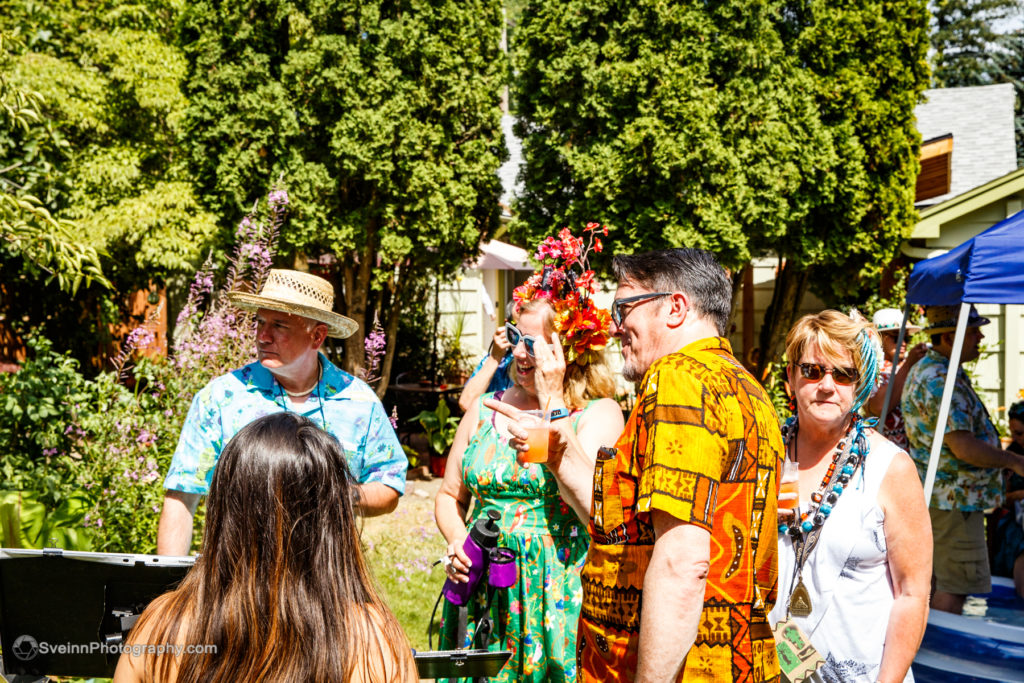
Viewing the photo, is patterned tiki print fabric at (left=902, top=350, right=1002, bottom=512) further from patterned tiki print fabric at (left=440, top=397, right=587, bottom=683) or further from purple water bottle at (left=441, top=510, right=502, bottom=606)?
purple water bottle at (left=441, top=510, right=502, bottom=606)

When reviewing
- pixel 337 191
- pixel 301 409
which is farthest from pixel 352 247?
pixel 301 409

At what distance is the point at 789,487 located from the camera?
2.39 meters

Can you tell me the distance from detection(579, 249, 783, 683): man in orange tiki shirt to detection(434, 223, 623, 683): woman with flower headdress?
570mm

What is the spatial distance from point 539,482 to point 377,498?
2.13 ft

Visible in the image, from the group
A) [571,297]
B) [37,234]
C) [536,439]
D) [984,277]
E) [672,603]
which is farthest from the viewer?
[984,277]

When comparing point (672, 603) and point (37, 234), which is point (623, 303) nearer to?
point (672, 603)

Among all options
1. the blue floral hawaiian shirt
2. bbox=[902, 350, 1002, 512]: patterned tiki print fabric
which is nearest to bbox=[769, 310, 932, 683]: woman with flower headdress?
the blue floral hawaiian shirt

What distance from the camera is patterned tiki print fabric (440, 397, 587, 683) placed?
9.15ft

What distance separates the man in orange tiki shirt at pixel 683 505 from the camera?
67.8 inches

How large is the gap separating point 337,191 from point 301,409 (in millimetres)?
5835

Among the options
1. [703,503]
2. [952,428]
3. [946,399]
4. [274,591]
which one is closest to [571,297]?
[703,503]

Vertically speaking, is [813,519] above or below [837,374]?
below

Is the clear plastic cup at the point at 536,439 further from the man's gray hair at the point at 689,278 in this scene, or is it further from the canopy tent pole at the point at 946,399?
the canopy tent pole at the point at 946,399

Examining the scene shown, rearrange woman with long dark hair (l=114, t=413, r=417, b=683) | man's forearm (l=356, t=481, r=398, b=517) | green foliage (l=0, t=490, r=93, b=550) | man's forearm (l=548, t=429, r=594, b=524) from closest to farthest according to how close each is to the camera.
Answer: woman with long dark hair (l=114, t=413, r=417, b=683)
man's forearm (l=548, t=429, r=594, b=524)
man's forearm (l=356, t=481, r=398, b=517)
green foliage (l=0, t=490, r=93, b=550)
